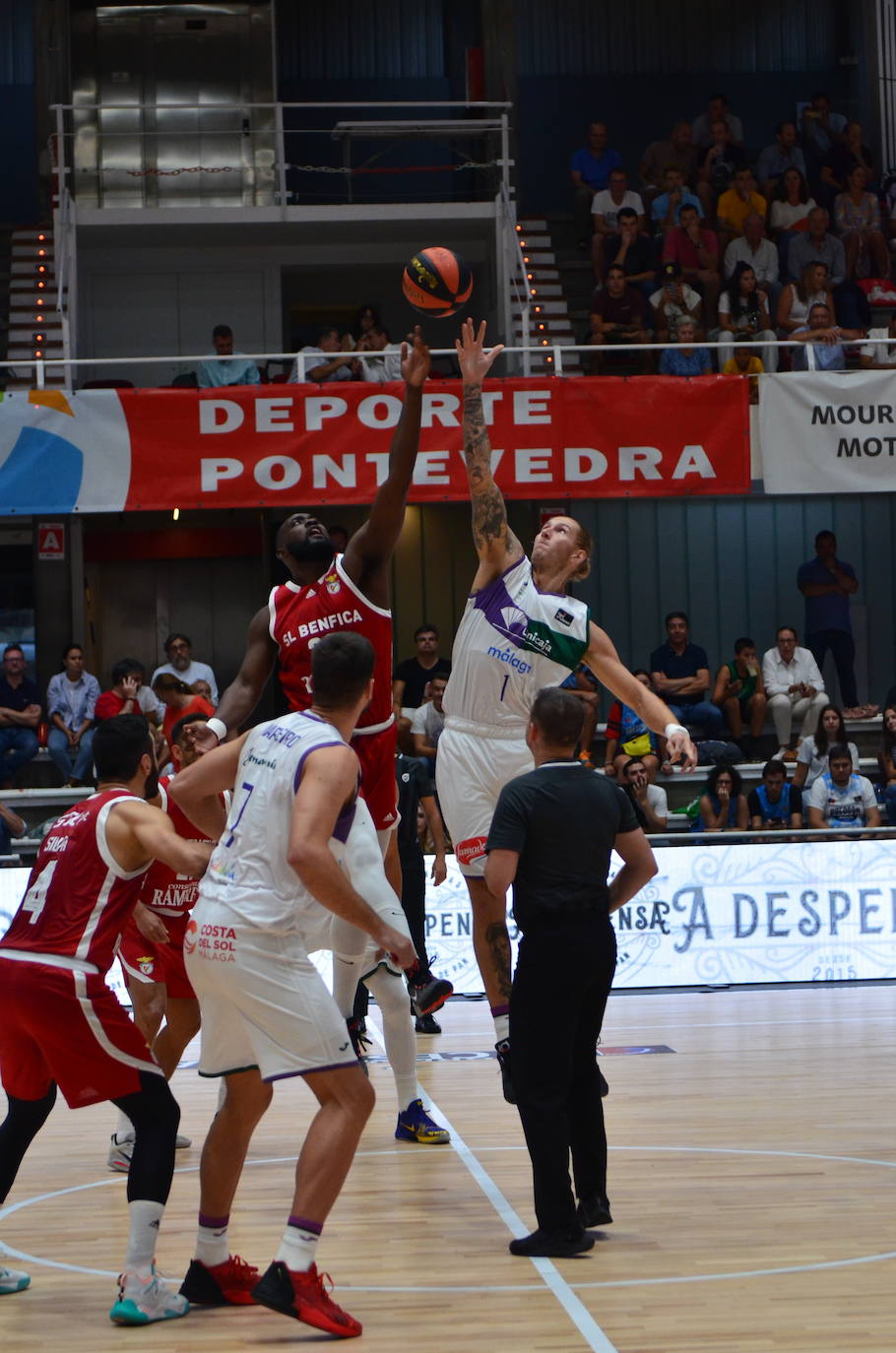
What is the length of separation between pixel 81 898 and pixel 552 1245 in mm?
1697

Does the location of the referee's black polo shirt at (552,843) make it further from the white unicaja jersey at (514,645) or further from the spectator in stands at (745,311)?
the spectator in stands at (745,311)

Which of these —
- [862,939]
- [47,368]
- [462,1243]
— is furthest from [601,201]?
[462,1243]

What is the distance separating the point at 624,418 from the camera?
15523 mm

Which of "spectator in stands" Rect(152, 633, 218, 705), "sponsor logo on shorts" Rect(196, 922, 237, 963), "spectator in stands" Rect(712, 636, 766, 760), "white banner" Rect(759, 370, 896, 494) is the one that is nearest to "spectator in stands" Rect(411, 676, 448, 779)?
"spectator in stands" Rect(152, 633, 218, 705)

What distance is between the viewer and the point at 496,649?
6496 mm

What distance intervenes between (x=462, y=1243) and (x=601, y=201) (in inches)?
616

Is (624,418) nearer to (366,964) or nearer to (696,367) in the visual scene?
(696,367)

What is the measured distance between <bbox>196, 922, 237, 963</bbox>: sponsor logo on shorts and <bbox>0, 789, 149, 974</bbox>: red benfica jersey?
16.1 inches

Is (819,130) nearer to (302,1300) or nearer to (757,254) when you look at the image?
(757,254)

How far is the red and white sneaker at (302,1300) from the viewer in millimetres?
4102

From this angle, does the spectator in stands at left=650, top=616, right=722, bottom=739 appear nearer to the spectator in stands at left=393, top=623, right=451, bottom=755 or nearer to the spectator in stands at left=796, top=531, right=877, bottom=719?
the spectator in stands at left=796, top=531, right=877, bottom=719

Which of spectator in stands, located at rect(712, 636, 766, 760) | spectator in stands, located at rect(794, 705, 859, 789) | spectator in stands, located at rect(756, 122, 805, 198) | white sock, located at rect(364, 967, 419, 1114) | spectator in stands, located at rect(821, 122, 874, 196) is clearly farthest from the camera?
spectator in stands, located at rect(756, 122, 805, 198)

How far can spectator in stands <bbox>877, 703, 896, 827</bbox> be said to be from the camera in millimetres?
14172

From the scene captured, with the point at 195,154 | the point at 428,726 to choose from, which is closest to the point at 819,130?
the point at 195,154
